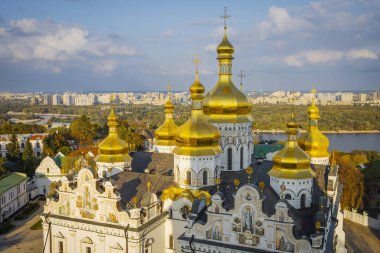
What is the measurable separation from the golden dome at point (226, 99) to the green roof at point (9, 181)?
633 inches

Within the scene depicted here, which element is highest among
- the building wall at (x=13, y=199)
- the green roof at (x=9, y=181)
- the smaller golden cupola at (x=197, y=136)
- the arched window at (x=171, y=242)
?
the smaller golden cupola at (x=197, y=136)

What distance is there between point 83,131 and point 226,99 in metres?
36.0

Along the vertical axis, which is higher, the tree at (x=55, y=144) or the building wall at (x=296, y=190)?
the building wall at (x=296, y=190)

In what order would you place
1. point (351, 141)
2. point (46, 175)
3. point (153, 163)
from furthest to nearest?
point (351, 141), point (46, 175), point (153, 163)

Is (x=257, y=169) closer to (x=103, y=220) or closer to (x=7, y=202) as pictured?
(x=103, y=220)

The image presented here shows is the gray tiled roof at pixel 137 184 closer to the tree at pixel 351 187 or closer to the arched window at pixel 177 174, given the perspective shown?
the arched window at pixel 177 174

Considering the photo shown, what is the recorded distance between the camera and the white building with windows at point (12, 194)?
24.8 meters

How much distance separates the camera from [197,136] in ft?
47.9

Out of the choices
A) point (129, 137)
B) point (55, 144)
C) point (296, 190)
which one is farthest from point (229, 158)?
point (55, 144)

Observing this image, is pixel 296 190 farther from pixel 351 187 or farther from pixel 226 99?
pixel 351 187

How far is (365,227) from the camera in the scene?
23.1 m

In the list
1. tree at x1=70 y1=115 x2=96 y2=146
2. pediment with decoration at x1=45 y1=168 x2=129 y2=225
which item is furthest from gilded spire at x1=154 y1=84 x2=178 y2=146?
tree at x1=70 y1=115 x2=96 y2=146

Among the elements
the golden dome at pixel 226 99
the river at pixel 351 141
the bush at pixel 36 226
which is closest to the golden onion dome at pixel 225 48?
the golden dome at pixel 226 99

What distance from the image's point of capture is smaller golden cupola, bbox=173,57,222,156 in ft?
48.1
